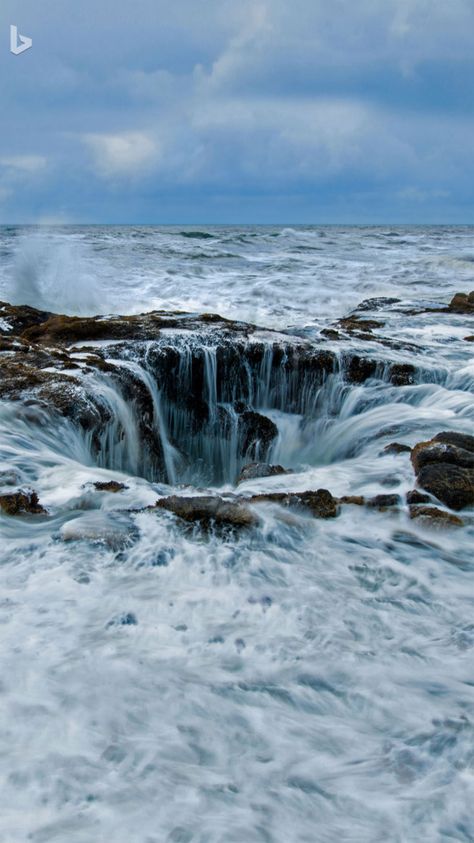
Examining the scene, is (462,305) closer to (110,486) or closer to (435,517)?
(435,517)

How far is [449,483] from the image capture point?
16.1 feet

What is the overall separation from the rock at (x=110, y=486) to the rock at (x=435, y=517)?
7.62ft

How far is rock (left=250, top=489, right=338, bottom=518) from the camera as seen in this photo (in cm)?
472

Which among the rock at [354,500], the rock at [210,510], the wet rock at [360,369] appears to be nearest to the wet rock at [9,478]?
the rock at [210,510]

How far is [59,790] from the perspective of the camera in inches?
93.2

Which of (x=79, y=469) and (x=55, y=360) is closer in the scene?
(x=79, y=469)

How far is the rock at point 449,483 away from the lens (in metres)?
4.80

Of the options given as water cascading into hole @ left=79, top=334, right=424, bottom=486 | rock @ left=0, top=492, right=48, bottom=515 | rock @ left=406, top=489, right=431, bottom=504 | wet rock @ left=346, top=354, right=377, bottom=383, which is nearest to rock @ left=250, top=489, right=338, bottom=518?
rock @ left=406, top=489, right=431, bottom=504

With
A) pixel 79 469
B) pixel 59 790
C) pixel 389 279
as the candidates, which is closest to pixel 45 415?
pixel 79 469

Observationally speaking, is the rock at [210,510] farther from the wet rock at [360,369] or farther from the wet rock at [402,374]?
the wet rock at [402,374]

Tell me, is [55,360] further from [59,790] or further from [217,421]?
[59,790]

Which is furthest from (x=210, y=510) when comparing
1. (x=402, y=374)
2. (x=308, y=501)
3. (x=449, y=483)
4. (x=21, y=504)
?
(x=402, y=374)

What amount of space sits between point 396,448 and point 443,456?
34.2 inches

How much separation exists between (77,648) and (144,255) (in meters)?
28.4
